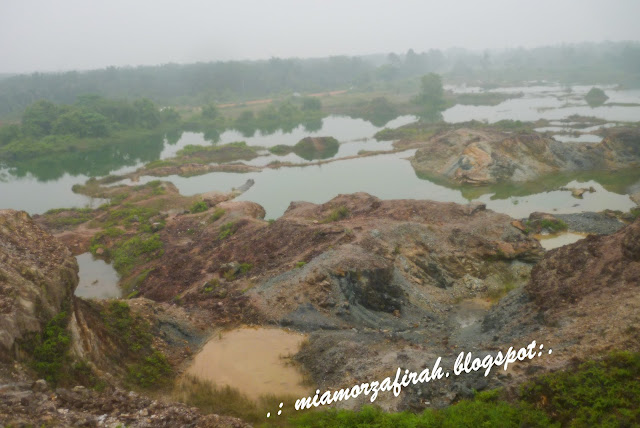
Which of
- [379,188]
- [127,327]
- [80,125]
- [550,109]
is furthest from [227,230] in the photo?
[550,109]

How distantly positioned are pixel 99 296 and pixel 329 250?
39.2ft

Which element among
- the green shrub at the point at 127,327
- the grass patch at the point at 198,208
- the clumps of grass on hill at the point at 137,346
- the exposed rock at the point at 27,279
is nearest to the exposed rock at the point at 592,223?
the clumps of grass on hill at the point at 137,346

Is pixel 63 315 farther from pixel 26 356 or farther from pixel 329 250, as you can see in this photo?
pixel 329 250

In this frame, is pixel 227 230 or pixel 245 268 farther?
pixel 227 230

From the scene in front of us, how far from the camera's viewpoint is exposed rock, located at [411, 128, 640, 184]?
114 ft

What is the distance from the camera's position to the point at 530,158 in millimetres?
36094

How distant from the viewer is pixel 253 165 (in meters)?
45.0

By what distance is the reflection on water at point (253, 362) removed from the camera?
38.9ft

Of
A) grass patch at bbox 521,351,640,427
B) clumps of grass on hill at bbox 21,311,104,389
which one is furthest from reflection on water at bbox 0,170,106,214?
grass patch at bbox 521,351,640,427

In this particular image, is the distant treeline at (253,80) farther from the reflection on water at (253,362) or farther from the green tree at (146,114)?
the reflection on water at (253,362)

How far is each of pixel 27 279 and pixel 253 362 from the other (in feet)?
20.9

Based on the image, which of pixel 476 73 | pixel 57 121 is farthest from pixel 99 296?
pixel 476 73

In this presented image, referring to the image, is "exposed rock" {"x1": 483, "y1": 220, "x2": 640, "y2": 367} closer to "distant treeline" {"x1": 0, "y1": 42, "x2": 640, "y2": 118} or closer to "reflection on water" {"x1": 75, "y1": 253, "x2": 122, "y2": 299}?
"reflection on water" {"x1": 75, "y1": 253, "x2": 122, "y2": 299}

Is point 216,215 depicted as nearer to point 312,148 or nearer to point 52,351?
point 52,351
